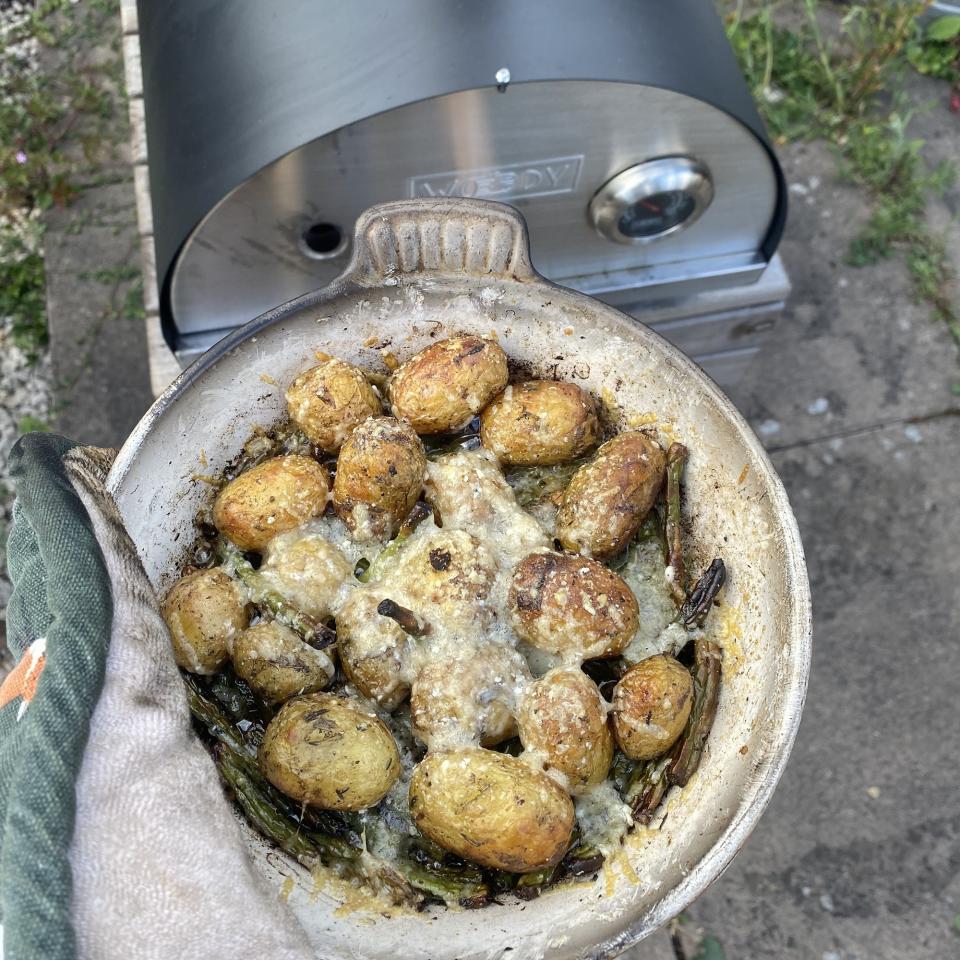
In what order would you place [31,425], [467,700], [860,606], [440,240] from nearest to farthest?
[467,700] → [440,240] → [860,606] → [31,425]

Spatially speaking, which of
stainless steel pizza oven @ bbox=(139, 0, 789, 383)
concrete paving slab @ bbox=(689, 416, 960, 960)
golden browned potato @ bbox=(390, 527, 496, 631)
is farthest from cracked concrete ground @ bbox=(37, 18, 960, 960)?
golden browned potato @ bbox=(390, 527, 496, 631)

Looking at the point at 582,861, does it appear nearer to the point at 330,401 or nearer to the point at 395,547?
the point at 395,547

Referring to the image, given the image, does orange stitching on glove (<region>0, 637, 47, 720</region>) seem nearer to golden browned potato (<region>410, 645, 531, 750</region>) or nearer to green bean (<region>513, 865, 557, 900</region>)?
golden browned potato (<region>410, 645, 531, 750</region>)

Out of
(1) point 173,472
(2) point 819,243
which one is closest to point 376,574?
(1) point 173,472

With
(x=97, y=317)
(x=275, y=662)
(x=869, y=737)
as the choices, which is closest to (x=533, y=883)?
(x=275, y=662)

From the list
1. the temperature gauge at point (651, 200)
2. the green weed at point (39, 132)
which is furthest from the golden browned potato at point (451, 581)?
the green weed at point (39, 132)

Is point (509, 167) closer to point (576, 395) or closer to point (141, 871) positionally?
point (576, 395)
